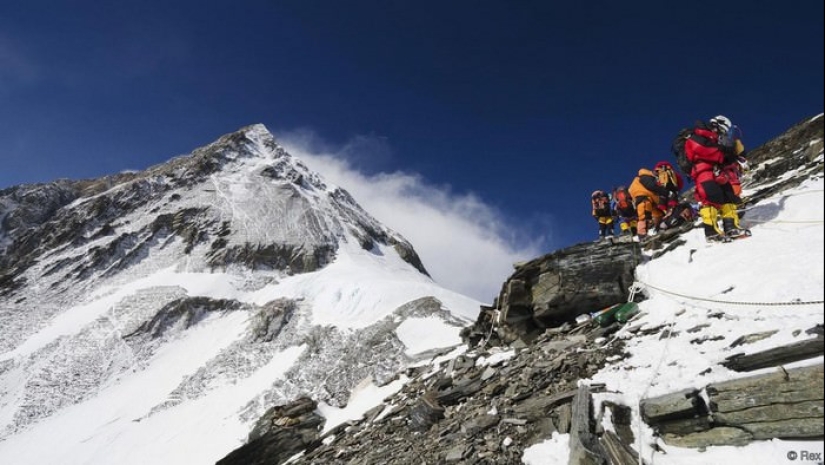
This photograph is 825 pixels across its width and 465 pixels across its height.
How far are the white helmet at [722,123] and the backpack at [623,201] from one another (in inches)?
214

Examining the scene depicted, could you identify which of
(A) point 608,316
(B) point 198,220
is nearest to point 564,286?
(A) point 608,316

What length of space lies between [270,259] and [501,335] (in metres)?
54.1

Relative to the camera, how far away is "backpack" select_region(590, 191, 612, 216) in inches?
656

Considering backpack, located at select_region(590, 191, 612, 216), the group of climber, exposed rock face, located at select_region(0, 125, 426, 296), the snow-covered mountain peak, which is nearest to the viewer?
the group of climber

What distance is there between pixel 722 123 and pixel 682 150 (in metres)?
0.87

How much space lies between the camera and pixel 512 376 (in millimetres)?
9773

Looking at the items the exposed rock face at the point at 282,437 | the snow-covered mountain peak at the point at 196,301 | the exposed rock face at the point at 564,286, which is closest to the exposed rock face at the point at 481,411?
the exposed rock face at the point at 564,286

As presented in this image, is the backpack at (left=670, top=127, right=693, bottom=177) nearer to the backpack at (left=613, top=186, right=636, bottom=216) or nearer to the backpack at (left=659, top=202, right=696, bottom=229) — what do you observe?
the backpack at (left=659, top=202, right=696, bottom=229)

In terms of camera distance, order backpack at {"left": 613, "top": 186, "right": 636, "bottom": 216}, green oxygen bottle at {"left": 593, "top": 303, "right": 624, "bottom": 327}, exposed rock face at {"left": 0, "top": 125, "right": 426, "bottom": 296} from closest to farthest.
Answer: green oxygen bottle at {"left": 593, "top": 303, "right": 624, "bottom": 327}, backpack at {"left": 613, "top": 186, "right": 636, "bottom": 216}, exposed rock face at {"left": 0, "top": 125, "right": 426, "bottom": 296}

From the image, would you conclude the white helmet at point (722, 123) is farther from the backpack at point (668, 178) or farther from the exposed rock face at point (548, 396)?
the backpack at point (668, 178)

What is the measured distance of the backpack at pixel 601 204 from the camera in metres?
16.7

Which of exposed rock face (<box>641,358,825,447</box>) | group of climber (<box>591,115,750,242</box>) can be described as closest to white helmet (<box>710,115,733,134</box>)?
group of climber (<box>591,115,750,242</box>)

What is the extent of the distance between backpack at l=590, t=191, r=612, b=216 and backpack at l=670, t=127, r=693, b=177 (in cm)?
686

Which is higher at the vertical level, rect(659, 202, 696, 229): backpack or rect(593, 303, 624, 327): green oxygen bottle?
rect(659, 202, 696, 229): backpack
